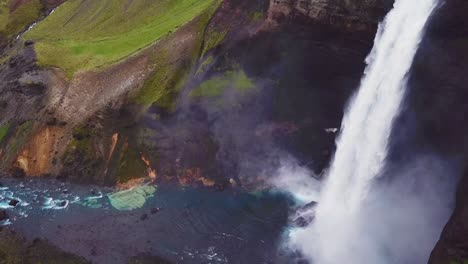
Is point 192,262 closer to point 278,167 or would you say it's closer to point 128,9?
point 278,167

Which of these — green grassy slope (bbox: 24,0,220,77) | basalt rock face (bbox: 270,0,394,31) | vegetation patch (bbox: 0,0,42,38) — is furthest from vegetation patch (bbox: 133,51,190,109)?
vegetation patch (bbox: 0,0,42,38)

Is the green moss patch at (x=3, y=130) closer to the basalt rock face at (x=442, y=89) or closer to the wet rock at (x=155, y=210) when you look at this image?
the wet rock at (x=155, y=210)

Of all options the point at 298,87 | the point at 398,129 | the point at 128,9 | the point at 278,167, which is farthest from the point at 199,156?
the point at 128,9

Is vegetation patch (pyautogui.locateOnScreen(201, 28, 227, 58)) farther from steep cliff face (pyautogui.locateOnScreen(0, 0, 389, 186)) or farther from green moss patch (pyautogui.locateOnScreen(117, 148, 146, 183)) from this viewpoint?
green moss patch (pyautogui.locateOnScreen(117, 148, 146, 183))

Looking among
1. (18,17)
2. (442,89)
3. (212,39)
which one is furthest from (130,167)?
(18,17)

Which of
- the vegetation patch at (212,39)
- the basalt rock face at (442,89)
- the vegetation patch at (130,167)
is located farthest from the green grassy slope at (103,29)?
the basalt rock face at (442,89)
